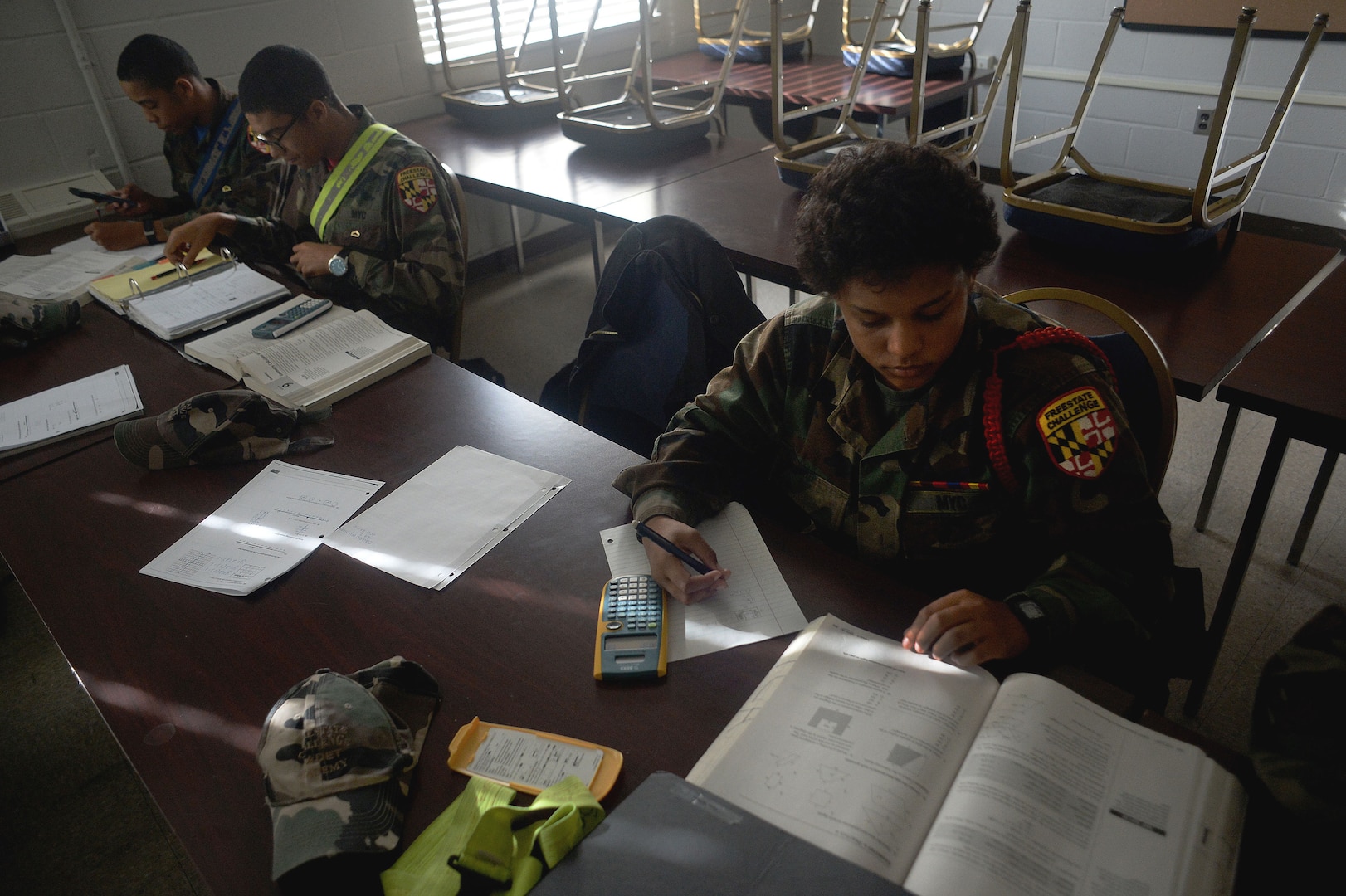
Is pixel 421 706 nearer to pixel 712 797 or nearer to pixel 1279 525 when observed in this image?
pixel 712 797

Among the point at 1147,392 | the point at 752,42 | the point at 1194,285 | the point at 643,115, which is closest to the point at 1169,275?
the point at 1194,285

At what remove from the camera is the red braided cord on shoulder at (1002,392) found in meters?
0.99

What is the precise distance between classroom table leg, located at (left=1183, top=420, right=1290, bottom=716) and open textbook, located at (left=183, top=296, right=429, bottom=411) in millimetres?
1455

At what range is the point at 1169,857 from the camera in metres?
0.63

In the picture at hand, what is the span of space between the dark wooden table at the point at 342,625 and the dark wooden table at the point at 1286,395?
0.79 m

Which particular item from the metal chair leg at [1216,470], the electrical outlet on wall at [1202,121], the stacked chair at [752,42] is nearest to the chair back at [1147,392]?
the metal chair leg at [1216,470]

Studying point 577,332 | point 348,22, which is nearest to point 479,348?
point 577,332

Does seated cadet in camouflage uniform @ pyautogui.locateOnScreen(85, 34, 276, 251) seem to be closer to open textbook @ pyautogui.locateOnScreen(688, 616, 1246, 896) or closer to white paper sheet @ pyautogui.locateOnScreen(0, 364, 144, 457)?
white paper sheet @ pyautogui.locateOnScreen(0, 364, 144, 457)

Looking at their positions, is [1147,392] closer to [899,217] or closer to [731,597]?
[899,217]

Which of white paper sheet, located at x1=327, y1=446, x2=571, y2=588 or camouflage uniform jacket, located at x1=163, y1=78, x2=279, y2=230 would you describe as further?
camouflage uniform jacket, located at x1=163, y1=78, x2=279, y2=230

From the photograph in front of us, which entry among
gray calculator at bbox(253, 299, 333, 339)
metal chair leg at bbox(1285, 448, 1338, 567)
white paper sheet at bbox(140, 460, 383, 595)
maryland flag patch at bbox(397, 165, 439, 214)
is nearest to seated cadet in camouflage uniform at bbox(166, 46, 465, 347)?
maryland flag patch at bbox(397, 165, 439, 214)

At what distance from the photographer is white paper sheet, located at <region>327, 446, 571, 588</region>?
109 cm

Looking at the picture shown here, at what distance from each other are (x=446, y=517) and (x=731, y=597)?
428 millimetres

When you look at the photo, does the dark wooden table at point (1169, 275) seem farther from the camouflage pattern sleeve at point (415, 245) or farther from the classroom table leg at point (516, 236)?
the classroom table leg at point (516, 236)
